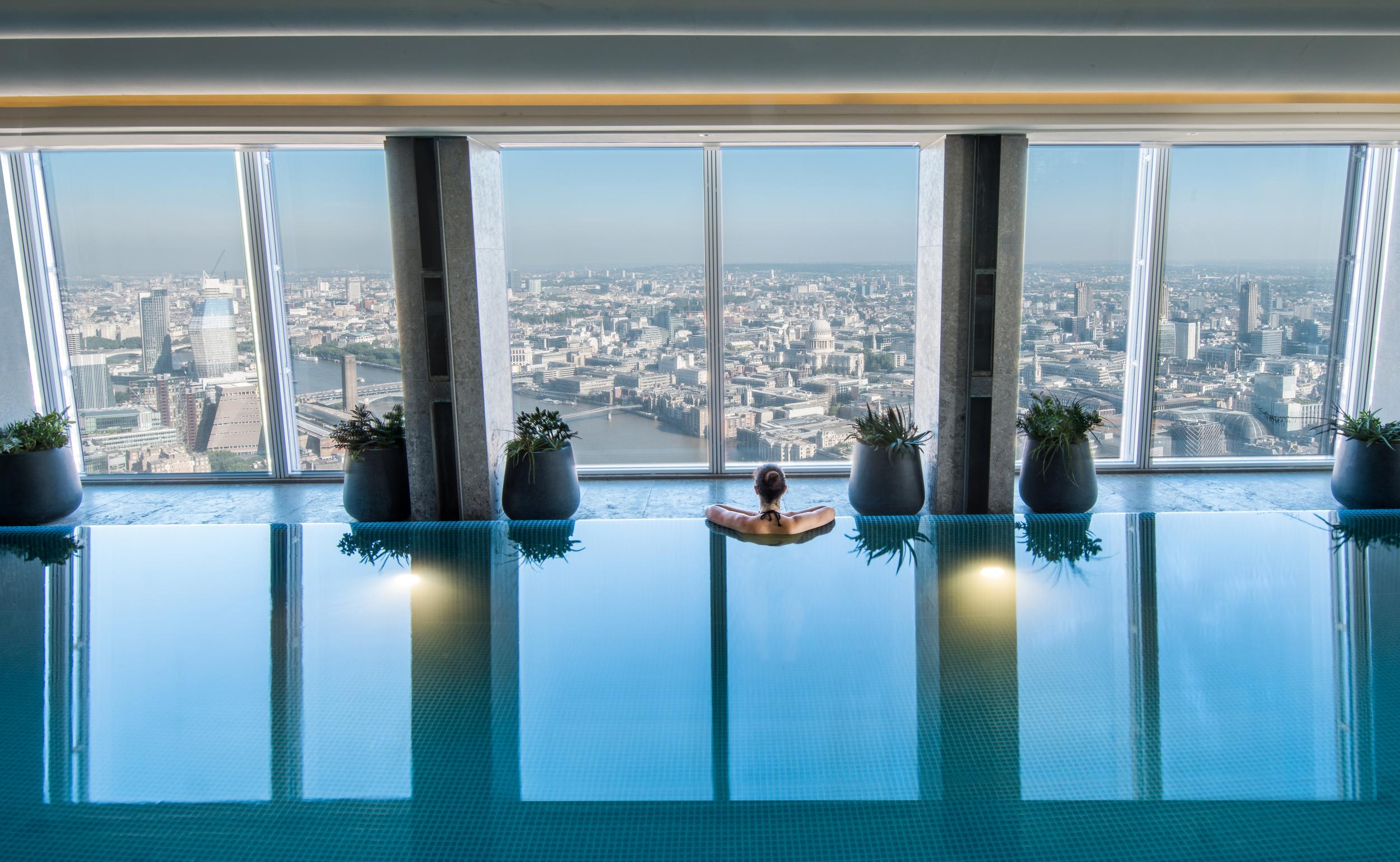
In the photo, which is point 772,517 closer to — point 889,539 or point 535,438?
point 889,539

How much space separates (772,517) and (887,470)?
1.83m

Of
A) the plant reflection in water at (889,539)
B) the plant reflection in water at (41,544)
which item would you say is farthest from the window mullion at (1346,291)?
the plant reflection in water at (41,544)

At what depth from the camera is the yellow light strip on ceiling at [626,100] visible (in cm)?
630

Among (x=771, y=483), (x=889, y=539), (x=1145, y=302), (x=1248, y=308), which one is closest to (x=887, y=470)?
(x=889, y=539)

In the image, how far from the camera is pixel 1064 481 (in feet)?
23.5

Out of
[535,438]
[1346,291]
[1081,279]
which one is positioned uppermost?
[1081,279]

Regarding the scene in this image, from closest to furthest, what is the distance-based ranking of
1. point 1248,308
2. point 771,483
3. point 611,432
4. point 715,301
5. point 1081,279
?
point 771,483 → point 715,301 → point 1081,279 → point 1248,308 → point 611,432

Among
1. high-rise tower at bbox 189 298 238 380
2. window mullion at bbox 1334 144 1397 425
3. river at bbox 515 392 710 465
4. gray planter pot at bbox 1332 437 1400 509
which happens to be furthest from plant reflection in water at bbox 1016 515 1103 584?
high-rise tower at bbox 189 298 238 380

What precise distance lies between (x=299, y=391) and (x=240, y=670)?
17.6ft

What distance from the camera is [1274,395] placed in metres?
8.95

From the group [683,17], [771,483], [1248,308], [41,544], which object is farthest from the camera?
[1248,308]

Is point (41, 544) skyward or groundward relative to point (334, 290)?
groundward

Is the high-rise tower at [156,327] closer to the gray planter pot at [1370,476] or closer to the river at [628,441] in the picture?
the river at [628,441]

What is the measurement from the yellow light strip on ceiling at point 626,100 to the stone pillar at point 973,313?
0.58m
